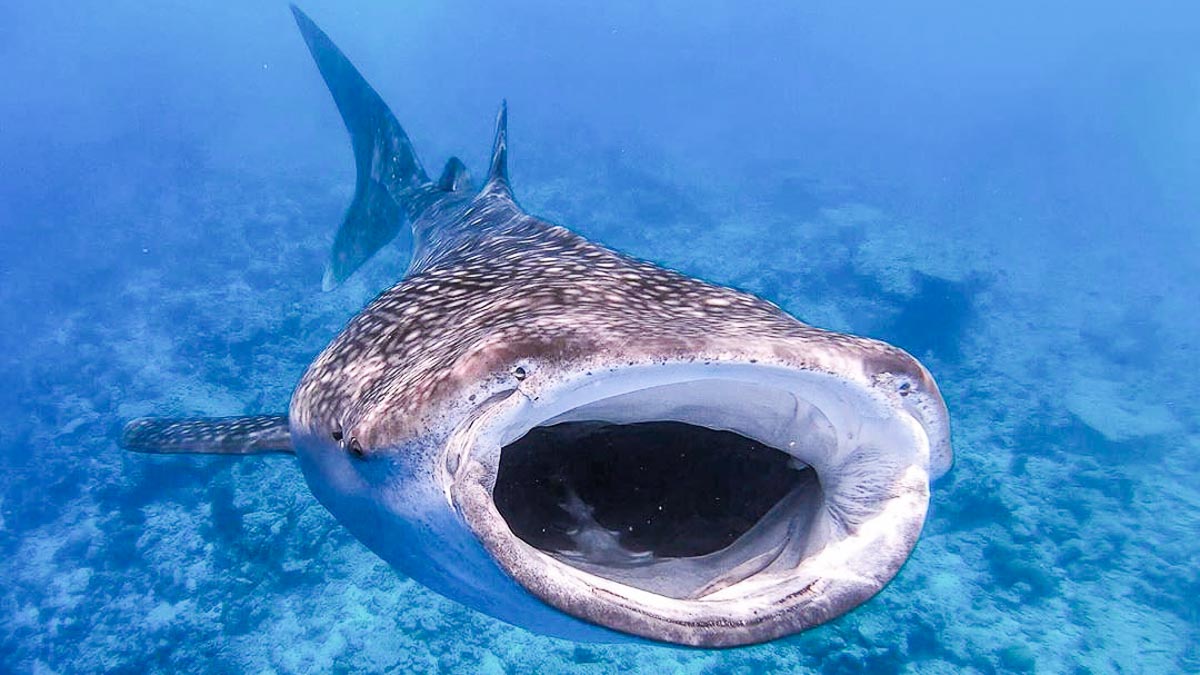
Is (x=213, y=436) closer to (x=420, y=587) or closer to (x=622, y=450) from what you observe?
(x=622, y=450)

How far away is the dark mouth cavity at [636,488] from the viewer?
2582 mm

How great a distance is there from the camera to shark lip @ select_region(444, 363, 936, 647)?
5.17ft

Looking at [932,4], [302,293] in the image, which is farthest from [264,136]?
[932,4]

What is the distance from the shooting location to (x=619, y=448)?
309cm

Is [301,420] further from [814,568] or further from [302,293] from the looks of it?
[302,293]

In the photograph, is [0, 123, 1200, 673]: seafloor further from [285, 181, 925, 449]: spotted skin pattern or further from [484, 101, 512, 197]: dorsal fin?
[484, 101, 512, 197]: dorsal fin

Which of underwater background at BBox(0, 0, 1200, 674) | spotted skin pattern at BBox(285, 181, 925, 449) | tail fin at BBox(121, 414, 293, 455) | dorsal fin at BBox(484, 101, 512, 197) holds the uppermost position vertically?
spotted skin pattern at BBox(285, 181, 925, 449)

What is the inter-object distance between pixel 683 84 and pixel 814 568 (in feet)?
191

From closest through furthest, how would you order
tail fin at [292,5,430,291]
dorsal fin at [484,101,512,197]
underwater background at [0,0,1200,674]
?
dorsal fin at [484,101,512,197], tail fin at [292,5,430,291], underwater background at [0,0,1200,674]

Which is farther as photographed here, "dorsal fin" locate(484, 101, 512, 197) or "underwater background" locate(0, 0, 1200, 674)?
"underwater background" locate(0, 0, 1200, 674)

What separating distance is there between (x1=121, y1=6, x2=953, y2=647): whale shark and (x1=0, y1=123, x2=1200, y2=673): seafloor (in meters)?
1.68

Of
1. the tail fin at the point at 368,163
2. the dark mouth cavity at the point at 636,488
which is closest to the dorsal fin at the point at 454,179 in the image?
the tail fin at the point at 368,163

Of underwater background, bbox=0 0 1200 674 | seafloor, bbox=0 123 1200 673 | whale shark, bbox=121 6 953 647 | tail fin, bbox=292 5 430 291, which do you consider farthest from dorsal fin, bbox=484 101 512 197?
underwater background, bbox=0 0 1200 674

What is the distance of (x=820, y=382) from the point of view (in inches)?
68.0
